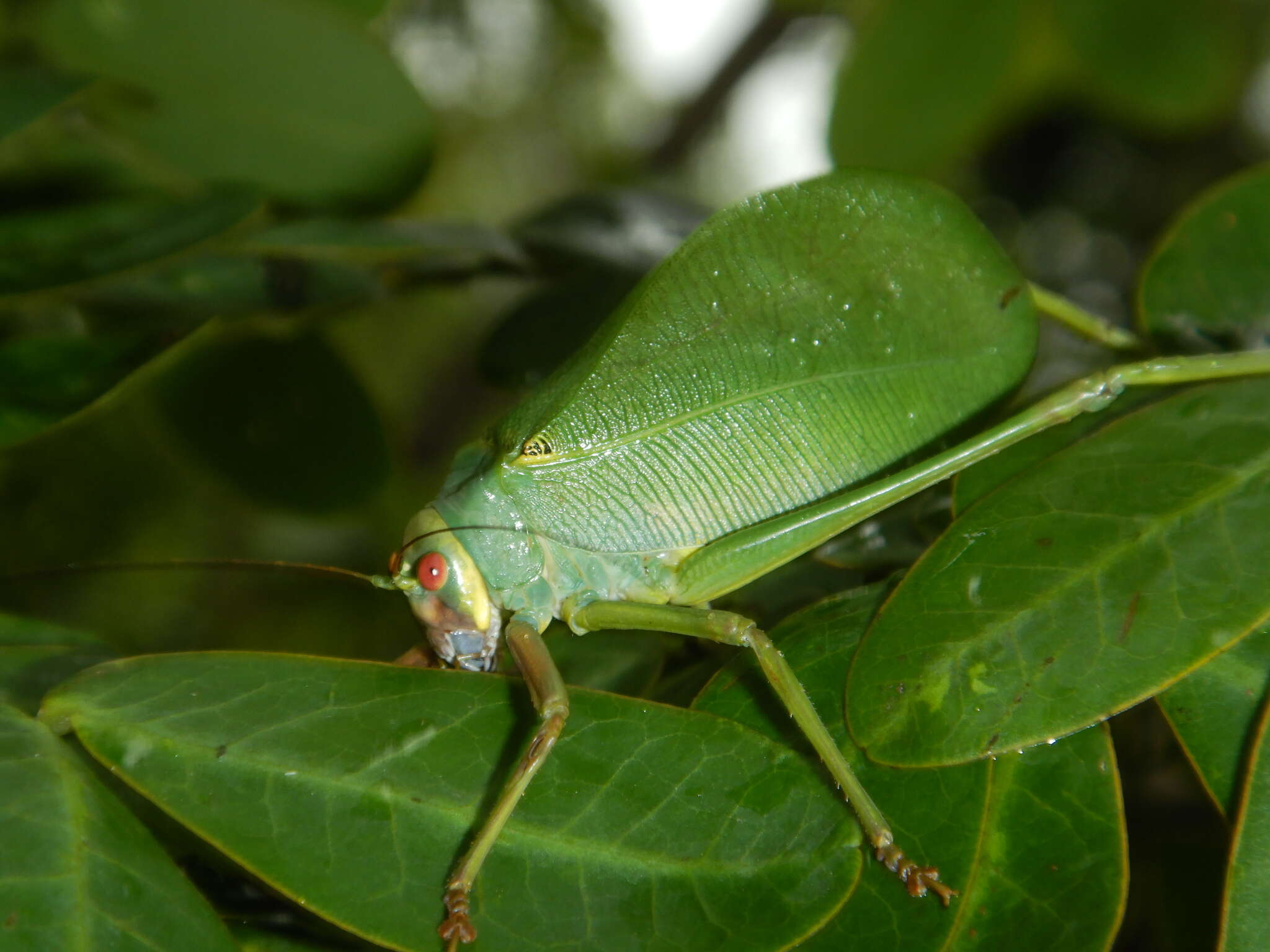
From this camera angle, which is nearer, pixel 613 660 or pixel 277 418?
pixel 613 660

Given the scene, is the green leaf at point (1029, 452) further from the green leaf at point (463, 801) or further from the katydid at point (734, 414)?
the green leaf at point (463, 801)

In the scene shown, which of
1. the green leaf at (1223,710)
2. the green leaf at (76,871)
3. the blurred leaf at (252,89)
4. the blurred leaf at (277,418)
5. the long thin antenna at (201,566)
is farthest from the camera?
the blurred leaf at (277,418)

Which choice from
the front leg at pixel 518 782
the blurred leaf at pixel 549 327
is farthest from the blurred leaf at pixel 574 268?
the front leg at pixel 518 782

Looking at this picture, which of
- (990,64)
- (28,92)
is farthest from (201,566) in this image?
(990,64)

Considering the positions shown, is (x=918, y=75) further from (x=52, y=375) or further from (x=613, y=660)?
(x=52, y=375)

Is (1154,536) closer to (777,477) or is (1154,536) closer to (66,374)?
(777,477)

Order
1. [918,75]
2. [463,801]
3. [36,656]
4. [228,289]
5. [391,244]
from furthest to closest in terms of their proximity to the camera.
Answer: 1. [918,75]
2. [228,289]
3. [391,244]
4. [36,656]
5. [463,801]

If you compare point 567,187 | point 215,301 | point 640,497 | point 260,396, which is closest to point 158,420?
point 260,396
